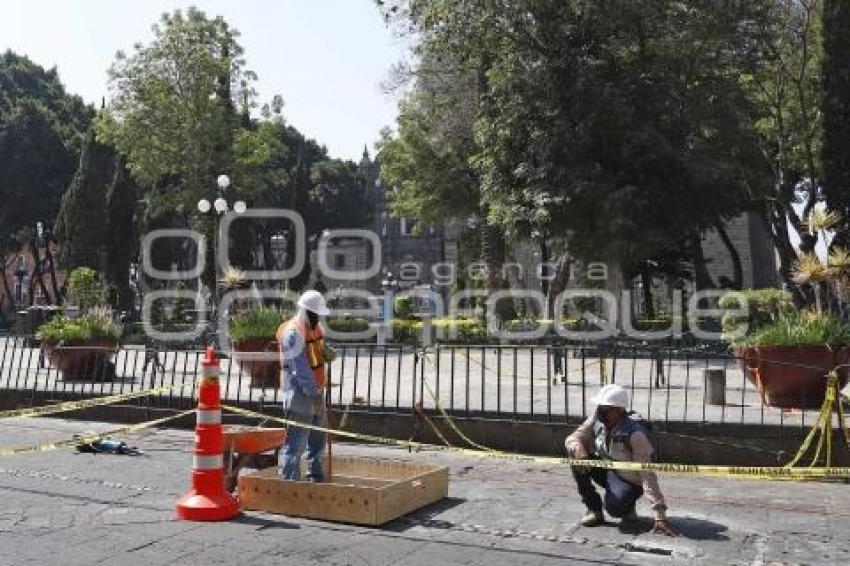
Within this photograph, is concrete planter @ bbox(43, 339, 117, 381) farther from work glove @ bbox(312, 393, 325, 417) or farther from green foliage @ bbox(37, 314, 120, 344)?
work glove @ bbox(312, 393, 325, 417)

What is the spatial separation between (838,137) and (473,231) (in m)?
22.2

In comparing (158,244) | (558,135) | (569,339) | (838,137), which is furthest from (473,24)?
(158,244)

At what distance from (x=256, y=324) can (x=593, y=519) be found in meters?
7.93

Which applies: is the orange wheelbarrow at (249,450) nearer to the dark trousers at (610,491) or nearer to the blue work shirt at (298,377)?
the blue work shirt at (298,377)

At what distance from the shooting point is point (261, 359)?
39.3 feet

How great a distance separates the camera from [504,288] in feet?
96.0

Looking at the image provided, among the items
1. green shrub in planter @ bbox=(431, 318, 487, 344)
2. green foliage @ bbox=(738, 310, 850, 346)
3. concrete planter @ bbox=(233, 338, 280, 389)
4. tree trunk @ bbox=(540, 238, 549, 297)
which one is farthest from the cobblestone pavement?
green shrub in planter @ bbox=(431, 318, 487, 344)

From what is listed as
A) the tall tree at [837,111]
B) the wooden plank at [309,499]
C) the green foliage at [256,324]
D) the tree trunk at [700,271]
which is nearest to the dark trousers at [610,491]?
the wooden plank at [309,499]

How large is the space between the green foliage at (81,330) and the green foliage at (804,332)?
1086cm

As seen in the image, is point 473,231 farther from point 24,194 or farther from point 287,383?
point 287,383

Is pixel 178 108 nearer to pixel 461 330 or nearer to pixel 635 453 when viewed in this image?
pixel 461 330

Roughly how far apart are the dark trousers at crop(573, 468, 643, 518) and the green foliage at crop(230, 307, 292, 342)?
294 inches

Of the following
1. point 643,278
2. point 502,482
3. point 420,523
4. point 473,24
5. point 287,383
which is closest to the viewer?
point 420,523

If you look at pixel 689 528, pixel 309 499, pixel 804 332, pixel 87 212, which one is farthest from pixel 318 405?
pixel 87 212
